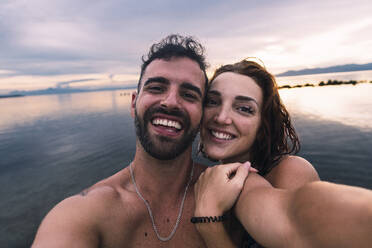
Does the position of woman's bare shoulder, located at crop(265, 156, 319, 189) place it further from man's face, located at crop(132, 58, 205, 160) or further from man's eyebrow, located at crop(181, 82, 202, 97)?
man's eyebrow, located at crop(181, 82, 202, 97)

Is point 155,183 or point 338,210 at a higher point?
point 338,210

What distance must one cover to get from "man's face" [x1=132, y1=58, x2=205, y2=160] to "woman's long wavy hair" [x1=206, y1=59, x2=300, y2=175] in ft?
3.43

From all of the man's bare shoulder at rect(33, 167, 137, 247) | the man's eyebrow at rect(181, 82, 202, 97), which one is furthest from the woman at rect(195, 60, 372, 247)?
the man's bare shoulder at rect(33, 167, 137, 247)

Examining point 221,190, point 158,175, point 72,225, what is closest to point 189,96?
point 158,175

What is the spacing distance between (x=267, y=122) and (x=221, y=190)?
1.99m

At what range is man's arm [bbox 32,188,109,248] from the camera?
217 cm

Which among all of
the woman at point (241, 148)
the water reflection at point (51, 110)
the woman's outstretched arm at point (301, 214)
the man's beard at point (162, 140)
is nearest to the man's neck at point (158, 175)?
the man's beard at point (162, 140)

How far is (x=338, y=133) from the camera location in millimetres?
14258

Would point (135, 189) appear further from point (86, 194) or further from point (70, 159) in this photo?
point (70, 159)

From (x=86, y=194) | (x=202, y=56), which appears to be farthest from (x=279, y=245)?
(x=202, y=56)

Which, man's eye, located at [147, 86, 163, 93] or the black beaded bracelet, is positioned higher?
man's eye, located at [147, 86, 163, 93]

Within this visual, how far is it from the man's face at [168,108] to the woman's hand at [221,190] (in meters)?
0.84

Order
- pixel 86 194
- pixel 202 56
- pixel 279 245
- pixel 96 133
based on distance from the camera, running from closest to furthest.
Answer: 1. pixel 279 245
2. pixel 86 194
3. pixel 202 56
4. pixel 96 133

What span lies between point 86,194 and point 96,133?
20.5 m
